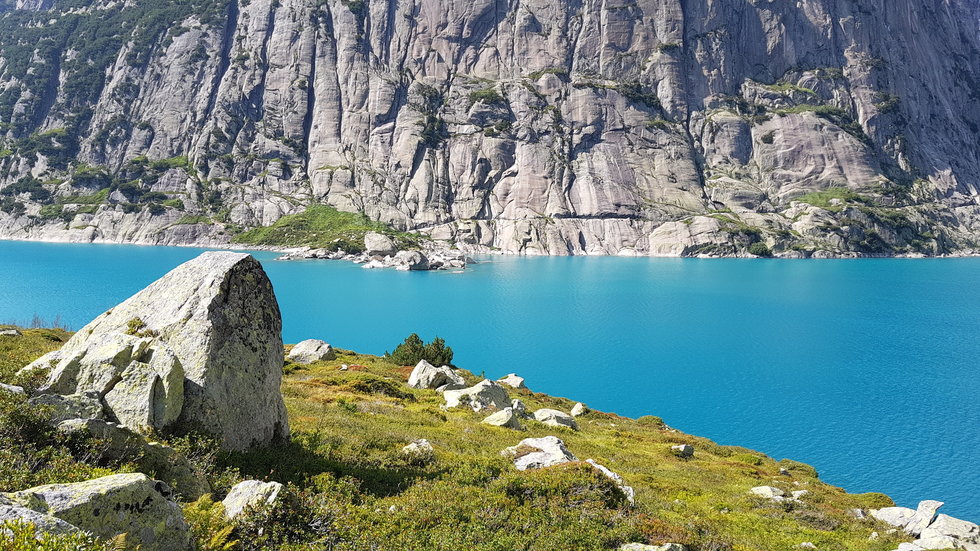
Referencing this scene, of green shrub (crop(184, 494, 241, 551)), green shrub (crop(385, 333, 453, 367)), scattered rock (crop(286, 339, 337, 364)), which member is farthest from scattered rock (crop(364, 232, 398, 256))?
green shrub (crop(184, 494, 241, 551))

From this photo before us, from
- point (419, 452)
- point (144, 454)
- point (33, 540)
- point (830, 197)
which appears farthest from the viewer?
point (830, 197)

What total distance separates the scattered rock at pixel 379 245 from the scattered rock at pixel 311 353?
369 ft

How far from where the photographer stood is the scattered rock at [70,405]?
7.81m

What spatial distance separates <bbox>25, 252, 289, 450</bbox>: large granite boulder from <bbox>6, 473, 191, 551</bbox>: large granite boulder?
3786 millimetres

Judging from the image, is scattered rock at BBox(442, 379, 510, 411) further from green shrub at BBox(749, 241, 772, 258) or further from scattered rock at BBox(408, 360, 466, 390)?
green shrub at BBox(749, 241, 772, 258)

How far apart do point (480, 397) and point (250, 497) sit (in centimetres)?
2100

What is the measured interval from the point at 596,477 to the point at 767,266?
155974mm

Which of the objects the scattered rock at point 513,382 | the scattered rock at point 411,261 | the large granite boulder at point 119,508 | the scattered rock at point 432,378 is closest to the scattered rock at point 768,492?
the scattered rock at point 432,378

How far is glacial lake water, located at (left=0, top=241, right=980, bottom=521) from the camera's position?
34.7m

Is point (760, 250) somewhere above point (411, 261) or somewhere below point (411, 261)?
above

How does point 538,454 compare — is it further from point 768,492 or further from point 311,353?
point 311,353

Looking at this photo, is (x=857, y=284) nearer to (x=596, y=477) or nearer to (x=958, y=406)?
(x=958, y=406)

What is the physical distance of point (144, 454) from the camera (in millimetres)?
7910

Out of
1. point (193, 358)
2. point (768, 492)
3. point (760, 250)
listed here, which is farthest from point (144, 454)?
point (760, 250)
